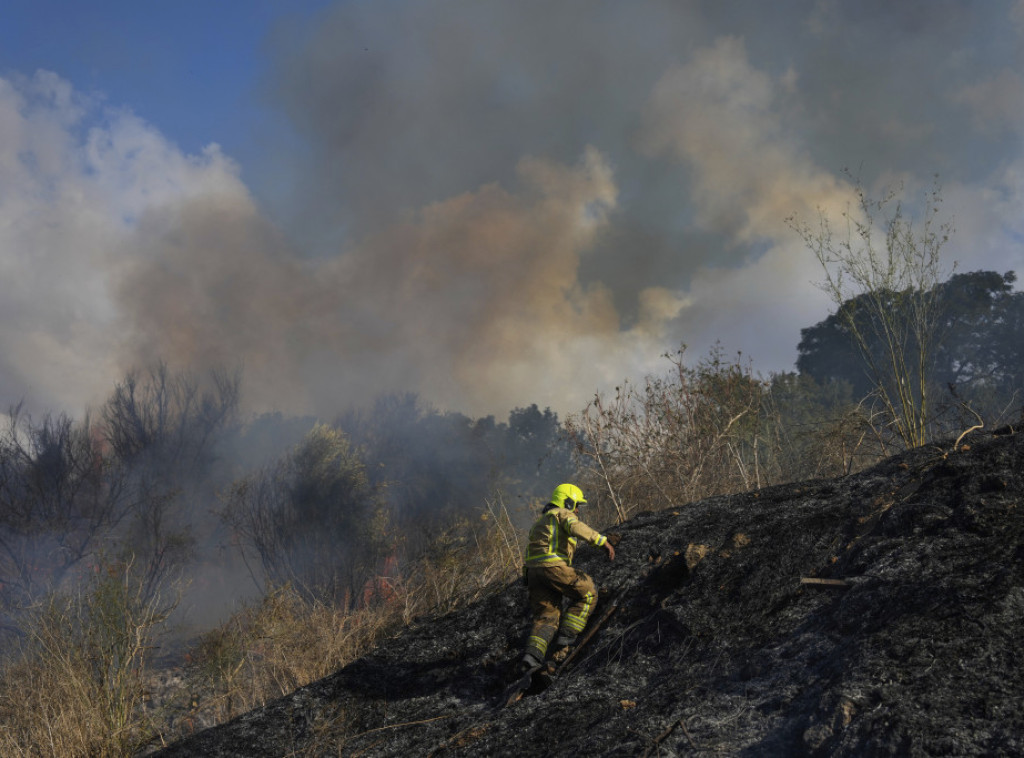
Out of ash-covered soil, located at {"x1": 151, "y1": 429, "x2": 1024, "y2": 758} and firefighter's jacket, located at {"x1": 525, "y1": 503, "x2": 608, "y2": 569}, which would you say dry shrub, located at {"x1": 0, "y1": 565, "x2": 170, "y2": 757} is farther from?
firefighter's jacket, located at {"x1": 525, "y1": 503, "x2": 608, "y2": 569}

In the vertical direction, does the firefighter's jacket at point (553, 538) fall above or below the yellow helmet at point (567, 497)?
below

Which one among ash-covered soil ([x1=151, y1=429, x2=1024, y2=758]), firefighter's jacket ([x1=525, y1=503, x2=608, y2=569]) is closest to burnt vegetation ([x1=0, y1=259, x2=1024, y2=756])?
ash-covered soil ([x1=151, y1=429, x2=1024, y2=758])

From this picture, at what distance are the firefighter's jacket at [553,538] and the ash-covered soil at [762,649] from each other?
845 mm

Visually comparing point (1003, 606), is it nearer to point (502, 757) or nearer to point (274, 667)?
point (502, 757)

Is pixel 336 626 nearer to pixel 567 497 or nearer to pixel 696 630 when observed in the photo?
pixel 567 497

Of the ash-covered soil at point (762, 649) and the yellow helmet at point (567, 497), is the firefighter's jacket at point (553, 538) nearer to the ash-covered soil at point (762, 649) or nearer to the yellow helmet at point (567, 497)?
the yellow helmet at point (567, 497)

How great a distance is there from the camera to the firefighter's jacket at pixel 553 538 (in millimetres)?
6434

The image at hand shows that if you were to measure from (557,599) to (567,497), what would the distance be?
96 cm

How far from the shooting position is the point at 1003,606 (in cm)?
404

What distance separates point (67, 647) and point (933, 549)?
28.2 ft

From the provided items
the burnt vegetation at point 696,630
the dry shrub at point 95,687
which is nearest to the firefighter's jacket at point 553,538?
the burnt vegetation at point 696,630

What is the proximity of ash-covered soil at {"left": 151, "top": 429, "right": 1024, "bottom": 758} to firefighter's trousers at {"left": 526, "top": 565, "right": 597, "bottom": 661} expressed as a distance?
0.29 m

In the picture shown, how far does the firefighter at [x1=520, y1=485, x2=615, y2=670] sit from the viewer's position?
21.0 ft

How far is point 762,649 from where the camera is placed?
16.2 ft
